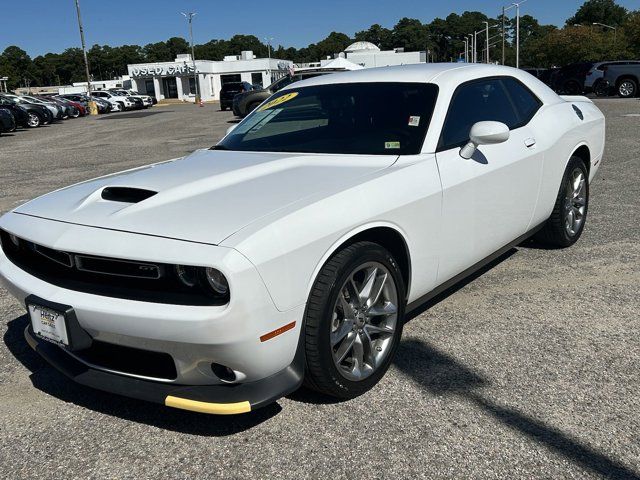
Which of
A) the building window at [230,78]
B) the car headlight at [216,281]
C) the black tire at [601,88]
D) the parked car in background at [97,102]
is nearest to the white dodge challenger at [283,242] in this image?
the car headlight at [216,281]

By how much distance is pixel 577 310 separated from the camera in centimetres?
393

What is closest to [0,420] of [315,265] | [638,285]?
[315,265]

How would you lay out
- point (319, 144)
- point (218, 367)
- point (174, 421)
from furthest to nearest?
point (319, 144) < point (174, 421) < point (218, 367)

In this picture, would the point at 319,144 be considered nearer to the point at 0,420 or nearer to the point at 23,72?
the point at 0,420

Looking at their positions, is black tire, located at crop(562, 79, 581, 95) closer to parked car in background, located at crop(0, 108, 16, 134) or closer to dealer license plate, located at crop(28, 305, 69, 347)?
parked car in background, located at crop(0, 108, 16, 134)

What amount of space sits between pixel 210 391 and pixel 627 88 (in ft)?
90.5

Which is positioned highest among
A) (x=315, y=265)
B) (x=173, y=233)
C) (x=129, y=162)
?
(x=173, y=233)

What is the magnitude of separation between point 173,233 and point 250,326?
494 mm

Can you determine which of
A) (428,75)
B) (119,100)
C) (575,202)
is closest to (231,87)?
(119,100)

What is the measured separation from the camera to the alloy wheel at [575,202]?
4969 mm

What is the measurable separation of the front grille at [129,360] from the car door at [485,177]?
1.57 m

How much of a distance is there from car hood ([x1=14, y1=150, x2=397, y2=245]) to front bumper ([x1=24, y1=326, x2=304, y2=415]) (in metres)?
0.61

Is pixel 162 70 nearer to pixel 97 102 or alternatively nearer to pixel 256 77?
pixel 256 77

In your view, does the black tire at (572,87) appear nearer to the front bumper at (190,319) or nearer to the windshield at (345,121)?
the windshield at (345,121)
